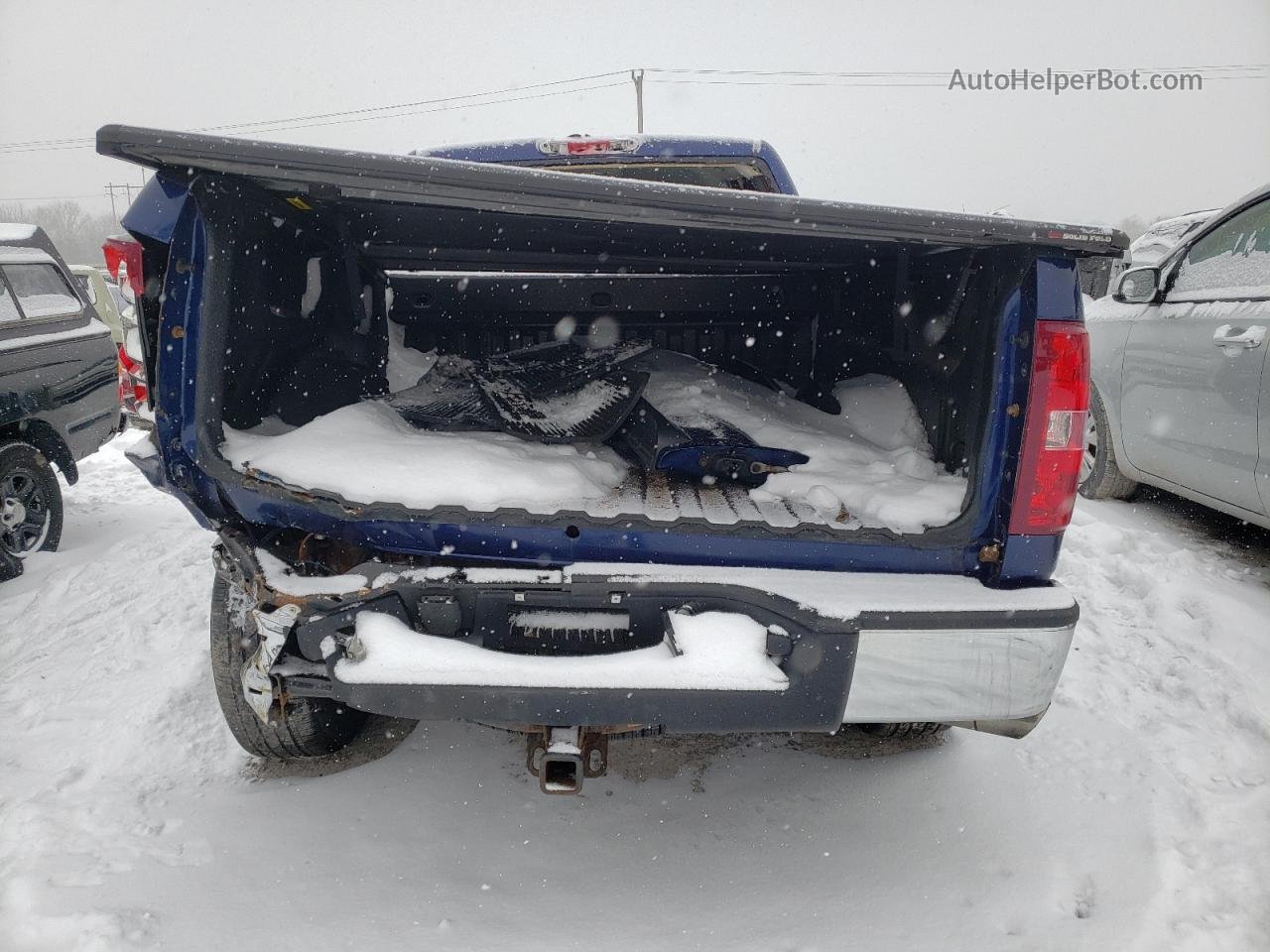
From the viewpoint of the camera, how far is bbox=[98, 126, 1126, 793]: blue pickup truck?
1.73 meters

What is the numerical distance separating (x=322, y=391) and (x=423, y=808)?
4.45 feet

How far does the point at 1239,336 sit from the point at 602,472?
3.21 m

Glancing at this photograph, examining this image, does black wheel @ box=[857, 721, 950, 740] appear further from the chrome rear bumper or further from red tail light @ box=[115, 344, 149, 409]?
red tail light @ box=[115, 344, 149, 409]

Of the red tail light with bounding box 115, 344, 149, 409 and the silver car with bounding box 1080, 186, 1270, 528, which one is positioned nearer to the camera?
the red tail light with bounding box 115, 344, 149, 409

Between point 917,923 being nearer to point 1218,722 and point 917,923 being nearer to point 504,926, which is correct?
point 504,926

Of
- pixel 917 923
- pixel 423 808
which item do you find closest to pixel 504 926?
pixel 423 808

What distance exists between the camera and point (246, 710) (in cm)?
231

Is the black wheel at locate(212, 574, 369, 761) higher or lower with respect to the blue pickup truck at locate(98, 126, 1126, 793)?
lower

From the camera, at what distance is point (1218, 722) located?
2.78 meters

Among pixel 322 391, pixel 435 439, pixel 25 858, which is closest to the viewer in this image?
pixel 25 858

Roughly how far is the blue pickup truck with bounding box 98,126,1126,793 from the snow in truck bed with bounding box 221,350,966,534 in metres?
0.01

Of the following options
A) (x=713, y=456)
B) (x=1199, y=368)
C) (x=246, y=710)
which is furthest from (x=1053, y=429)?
(x=1199, y=368)

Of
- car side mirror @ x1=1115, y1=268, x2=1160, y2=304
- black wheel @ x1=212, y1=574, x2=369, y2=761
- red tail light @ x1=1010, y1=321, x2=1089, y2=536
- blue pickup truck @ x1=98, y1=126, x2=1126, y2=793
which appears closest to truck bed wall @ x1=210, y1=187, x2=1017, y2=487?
blue pickup truck @ x1=98, y1=126, x2=1126, y2=793

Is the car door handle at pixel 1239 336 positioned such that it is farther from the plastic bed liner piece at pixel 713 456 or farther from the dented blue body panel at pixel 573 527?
the plastic bed liner piece at pixel 713 456
